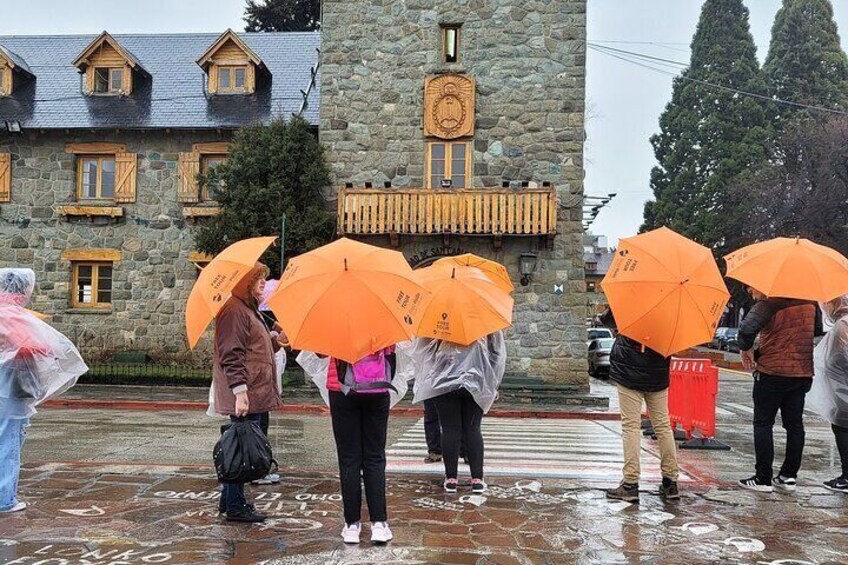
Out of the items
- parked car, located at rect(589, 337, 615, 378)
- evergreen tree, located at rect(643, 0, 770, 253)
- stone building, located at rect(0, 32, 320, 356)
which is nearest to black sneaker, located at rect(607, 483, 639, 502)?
stone building, located at rect(0, 32, 320, 356)

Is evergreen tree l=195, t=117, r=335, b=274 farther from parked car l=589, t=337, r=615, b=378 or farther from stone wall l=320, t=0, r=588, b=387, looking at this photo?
parked car l=589, t=337, r=615, b=378

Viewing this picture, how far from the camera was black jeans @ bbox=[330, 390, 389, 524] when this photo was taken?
5387 millimetres

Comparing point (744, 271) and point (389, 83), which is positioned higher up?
point (389, 83)

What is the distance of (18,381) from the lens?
6.22 metres

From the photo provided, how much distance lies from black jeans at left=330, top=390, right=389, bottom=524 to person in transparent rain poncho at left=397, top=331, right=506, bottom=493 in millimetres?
1631

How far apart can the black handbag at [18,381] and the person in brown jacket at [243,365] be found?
1.48 metres

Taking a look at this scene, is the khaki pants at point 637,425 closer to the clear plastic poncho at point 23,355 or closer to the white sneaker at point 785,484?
the white sneaker at point 785,484

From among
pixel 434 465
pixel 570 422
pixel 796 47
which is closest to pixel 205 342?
pixel 570 422

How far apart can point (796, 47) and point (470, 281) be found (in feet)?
158

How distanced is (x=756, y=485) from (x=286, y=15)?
115 feet

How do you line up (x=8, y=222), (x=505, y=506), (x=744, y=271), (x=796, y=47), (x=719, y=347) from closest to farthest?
(x=505, y=506)
(x=744, y=271)
(x=8, y=222)
(x=796, y=47)
(x=719, y=347)

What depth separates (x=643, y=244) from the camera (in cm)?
682

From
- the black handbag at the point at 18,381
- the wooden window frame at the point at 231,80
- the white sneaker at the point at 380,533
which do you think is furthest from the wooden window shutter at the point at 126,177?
the white sneaker at the point at 380,533

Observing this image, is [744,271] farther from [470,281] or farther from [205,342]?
[205,342]
